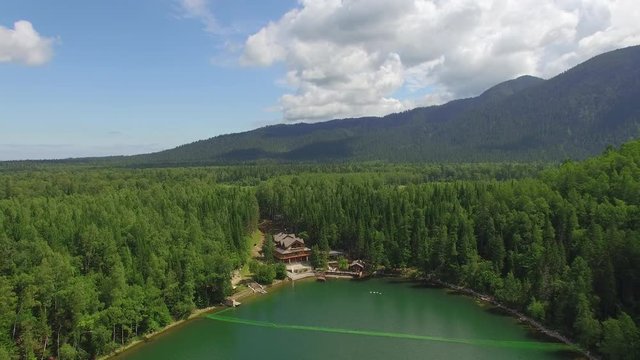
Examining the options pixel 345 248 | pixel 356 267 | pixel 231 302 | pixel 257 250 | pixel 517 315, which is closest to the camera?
pixel 517 315

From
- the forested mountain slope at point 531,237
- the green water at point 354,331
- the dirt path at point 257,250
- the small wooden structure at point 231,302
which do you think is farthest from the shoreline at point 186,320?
the forested mountain slope at point 531,237

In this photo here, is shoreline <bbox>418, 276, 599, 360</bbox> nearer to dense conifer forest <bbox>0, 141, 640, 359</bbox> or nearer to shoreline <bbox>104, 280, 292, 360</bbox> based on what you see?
dense conifer forest <bbox>0, 141, 640, 359</bbox>

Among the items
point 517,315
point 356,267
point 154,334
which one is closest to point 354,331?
point 517,315

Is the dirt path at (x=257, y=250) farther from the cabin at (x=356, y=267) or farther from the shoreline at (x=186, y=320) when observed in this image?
the cabin at (x=356, y=267)

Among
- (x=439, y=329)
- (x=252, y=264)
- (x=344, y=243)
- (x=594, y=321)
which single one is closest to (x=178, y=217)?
(x=252, y=264)

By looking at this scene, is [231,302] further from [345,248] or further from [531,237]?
[531,237]

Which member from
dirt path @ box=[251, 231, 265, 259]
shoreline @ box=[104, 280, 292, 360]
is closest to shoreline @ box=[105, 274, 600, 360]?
shoreline @ box=[104, 280, 292, 360]
